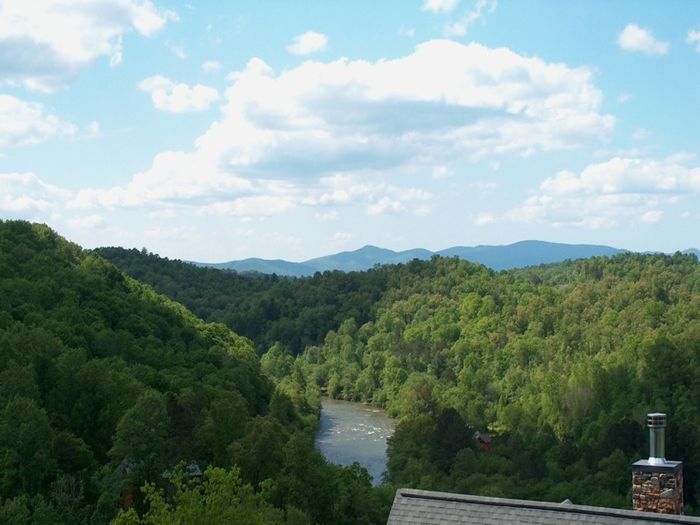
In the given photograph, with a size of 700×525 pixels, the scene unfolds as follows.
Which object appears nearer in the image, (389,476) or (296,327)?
(389,476)

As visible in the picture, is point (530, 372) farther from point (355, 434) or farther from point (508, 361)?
point (355, 434)

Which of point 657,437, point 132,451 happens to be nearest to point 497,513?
point 657,437

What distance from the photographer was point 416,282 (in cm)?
16850

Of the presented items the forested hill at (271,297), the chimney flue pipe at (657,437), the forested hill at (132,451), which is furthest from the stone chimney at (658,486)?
the forested hill at (271,297)

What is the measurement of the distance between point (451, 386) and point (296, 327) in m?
50.1

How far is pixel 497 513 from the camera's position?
1717cm

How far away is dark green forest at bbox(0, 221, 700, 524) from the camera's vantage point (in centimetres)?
3691

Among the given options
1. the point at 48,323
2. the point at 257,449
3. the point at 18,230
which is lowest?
the point at 257,449

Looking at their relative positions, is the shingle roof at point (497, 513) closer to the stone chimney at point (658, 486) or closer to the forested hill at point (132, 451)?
the stone chimney at point (658, 486)

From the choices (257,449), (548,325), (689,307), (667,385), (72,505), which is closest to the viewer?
(72,505)

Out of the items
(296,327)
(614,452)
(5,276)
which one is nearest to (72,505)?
(614,452)

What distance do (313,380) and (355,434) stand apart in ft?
136

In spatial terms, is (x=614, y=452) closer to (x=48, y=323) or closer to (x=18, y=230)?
(x=48, y=323)

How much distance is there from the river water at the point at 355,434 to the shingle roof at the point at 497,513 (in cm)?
4902
